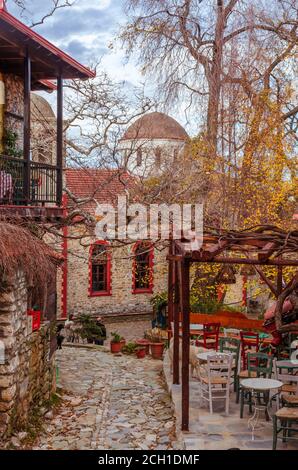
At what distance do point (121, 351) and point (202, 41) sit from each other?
33.4 ft

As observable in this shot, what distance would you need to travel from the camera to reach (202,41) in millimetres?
18625

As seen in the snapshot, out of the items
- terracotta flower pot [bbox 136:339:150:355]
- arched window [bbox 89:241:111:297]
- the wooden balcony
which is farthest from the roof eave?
arched window [bbox 89:241:111:297]

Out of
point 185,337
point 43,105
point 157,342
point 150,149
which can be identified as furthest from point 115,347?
point 43,105

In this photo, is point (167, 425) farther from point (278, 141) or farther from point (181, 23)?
point (181, 23)

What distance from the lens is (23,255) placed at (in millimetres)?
8477

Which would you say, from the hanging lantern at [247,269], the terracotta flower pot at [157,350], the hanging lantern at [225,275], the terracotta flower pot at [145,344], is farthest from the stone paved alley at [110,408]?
the hanging lantern at [247,269]

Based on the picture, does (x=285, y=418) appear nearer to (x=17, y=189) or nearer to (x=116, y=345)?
(x=17, y=189)

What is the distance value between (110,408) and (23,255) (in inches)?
161

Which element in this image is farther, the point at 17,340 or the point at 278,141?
the point at 278,141

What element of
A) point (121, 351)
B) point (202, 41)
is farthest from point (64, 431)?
point (202, 41)

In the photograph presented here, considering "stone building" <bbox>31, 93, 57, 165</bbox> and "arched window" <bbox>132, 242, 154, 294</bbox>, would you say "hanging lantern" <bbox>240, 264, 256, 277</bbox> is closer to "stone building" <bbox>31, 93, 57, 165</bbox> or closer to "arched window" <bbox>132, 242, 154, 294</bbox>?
"stone building" <bbox>31, 93, 57, 165</bbox>

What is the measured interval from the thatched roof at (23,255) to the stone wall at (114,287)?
1178 centimetres
